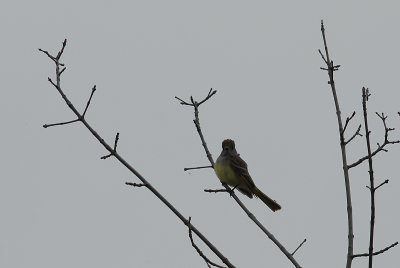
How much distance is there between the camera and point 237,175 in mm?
10492

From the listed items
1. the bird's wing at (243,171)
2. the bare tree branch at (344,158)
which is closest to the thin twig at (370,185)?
the bare tree branch at (344,158)

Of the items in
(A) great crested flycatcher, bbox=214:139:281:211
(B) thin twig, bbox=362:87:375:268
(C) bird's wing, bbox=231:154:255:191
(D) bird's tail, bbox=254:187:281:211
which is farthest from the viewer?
(C) bird's wing, bbox=231:154:255:191

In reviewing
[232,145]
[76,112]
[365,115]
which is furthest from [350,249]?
[232,145]

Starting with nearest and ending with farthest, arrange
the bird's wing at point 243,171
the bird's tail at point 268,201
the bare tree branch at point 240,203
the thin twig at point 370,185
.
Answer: the thin twig at point 370,185, the bare tree branch at point 240,203, the bird's tail at point 268,201, the bird's wing at point 243,171

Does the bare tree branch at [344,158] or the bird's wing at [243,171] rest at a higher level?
the bird's wing at [243,171]

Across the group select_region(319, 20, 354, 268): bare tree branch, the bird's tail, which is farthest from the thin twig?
the bird's tail

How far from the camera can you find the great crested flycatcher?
10367 mm

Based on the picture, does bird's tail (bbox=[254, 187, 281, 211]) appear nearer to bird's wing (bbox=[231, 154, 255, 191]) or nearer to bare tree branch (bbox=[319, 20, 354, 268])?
bird's wing (bbox=[231, 154, 255, 191])

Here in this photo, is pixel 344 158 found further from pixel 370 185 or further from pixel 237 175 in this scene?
pixel 237 175

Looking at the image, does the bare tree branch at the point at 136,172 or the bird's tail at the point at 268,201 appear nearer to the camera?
the bare tree branch at the point at 136,172

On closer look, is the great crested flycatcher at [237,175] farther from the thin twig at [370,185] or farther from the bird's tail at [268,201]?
the thin twig at [370,185]

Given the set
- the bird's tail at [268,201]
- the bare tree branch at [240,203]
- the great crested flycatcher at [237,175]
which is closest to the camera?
the bare tree branch at [240,203]

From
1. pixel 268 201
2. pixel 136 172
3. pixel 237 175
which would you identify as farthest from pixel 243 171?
pixel 136 172

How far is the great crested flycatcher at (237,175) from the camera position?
10.4m
